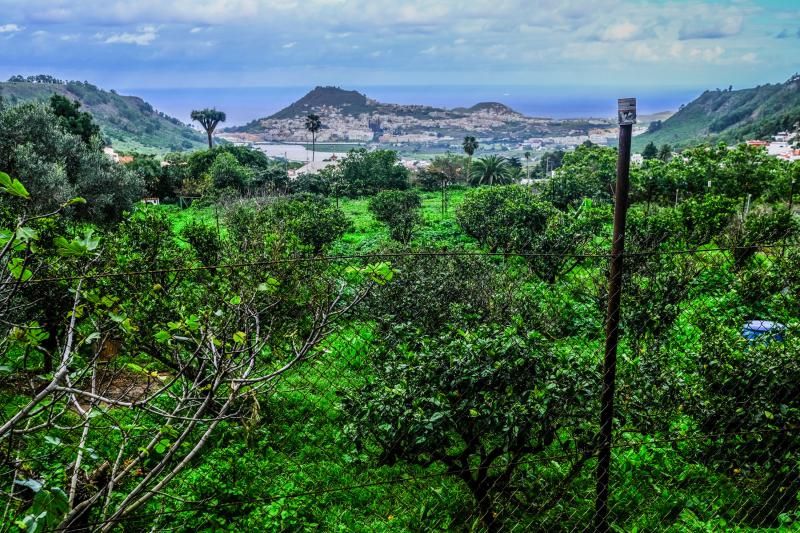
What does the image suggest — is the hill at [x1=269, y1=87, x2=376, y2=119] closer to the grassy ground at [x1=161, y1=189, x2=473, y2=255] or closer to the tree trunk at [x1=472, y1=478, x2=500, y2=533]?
the grassy ground at [x1=161, y1=189, x2=473, y2=255]

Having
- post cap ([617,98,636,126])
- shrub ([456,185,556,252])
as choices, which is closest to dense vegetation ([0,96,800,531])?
post cap ([617,98,636,126])

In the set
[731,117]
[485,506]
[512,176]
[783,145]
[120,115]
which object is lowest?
[485,506]

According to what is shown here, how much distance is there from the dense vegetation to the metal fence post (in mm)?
227

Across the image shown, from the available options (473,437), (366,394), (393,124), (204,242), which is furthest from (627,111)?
(393,124)

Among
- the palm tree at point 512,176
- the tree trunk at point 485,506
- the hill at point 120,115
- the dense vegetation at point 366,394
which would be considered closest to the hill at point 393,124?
the hill at point 120,115

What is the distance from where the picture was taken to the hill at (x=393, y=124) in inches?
5477

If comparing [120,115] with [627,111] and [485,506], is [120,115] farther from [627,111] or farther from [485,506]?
[627,111]

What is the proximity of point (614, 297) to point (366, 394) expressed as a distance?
2321 millimetres

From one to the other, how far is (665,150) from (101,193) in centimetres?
4514

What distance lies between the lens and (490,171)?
142 ft

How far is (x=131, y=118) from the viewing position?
4409 inches

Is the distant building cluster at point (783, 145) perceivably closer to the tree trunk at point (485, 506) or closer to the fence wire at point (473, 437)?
the fence wire at point (473, 437)

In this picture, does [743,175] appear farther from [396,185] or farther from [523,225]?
[396,185]

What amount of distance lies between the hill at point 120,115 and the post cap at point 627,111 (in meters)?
94.7
